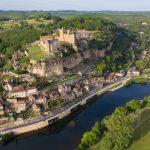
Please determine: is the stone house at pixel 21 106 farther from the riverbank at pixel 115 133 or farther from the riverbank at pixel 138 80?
the riverbank at pixel 138 80

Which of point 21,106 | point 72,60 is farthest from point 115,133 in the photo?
point 72,60

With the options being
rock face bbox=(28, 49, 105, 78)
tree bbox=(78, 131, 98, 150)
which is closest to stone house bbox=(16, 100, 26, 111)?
rock face bbox=(28, 49, 105, 78)

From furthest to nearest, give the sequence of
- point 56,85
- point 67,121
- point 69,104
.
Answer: point 56,85 < point 69,104 < point 67,121

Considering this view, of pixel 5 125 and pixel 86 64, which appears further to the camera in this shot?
pixel 86 64

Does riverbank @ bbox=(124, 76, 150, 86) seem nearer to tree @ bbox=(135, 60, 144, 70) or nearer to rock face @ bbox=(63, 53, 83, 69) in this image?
tree @ bbox=(135, 60, 144, 70)

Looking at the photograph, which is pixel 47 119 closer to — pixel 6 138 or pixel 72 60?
pixel 6 138

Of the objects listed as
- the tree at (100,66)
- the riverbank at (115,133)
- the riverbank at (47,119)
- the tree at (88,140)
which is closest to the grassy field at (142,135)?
the riverbank at (115,133)

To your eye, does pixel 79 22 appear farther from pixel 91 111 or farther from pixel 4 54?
pixel 91 111

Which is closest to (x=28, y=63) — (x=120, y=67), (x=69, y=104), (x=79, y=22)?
(x=69, y=104)
